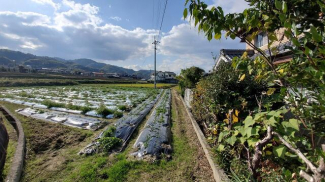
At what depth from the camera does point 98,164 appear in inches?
154

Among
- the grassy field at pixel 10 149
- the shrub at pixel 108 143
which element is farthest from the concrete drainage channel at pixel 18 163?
the shrub at pixel 108 143

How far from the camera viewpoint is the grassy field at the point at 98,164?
3549 millimetres

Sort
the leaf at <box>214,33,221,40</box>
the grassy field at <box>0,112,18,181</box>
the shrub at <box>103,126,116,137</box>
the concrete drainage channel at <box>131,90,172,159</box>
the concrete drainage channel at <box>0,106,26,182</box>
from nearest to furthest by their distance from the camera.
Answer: the leaf at <box>214,33,221,40</box> → the concrete drainage channel at <box>0,106,26,182</box> → the grassy field at <box>0,112,18,181</box> → the concrete drainage channel at <box>131,90,172,159</box> → the shrub at <box>103,126,116,137</box>

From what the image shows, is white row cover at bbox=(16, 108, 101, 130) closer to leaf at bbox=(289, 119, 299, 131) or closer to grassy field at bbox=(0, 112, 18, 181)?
grassy field at bbox=(0, 112, 18, 181)

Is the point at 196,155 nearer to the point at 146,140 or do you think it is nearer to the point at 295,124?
the point at 146,140

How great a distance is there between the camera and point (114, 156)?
4.40m

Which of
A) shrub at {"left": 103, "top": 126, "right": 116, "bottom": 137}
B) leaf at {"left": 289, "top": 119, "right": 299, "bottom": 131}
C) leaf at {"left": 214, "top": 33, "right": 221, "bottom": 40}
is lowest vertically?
shrub at {"left": 103, "top": 126, "right": 116, "bottom": 137}

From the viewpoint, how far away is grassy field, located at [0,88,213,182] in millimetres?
3549

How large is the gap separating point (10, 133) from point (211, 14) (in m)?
7.79

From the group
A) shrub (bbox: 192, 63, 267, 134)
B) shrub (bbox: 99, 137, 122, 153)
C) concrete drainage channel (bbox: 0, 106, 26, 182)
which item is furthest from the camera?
shrub (bbox: 99, 137, 122, 153)

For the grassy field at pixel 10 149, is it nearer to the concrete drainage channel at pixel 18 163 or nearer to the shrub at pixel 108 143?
the concrete drainage channel at pixel 18 163

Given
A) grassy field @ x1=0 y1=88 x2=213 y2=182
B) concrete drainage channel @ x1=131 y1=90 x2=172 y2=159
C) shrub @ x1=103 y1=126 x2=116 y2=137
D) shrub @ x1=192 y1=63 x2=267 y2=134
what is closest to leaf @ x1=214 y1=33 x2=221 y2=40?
shrub @ x1=192 y1=63 x2=267 y2=134

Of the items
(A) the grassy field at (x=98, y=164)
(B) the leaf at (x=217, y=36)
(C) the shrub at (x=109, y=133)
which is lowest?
(A) the grassy field at (x=98, y=164)

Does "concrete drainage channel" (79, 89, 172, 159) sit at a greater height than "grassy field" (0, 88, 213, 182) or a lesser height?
greater
